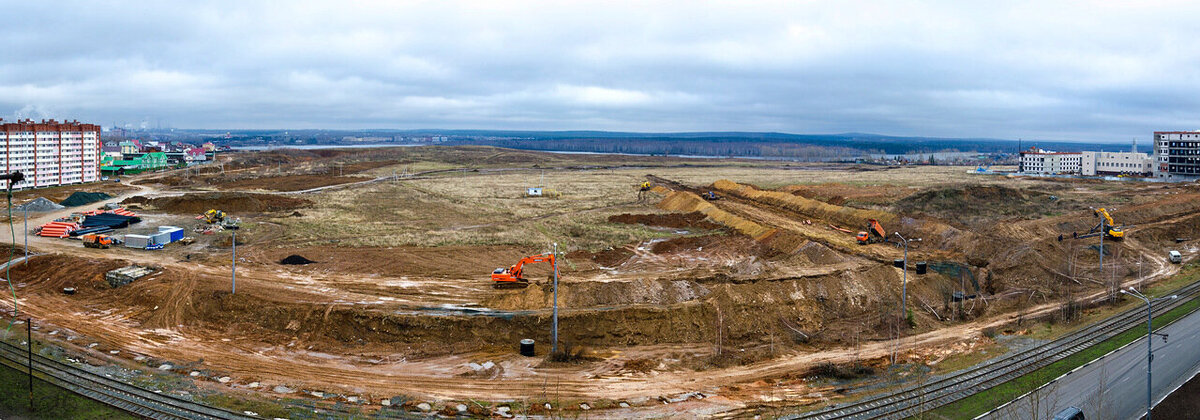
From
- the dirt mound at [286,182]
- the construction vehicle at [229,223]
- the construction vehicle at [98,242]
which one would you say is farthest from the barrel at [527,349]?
the dirt mound at [286,182]

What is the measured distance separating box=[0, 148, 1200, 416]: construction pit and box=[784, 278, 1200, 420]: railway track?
1.51m

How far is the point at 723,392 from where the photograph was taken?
26.7 metres

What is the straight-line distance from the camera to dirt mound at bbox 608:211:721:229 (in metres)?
69.7

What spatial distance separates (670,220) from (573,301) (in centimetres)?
3683

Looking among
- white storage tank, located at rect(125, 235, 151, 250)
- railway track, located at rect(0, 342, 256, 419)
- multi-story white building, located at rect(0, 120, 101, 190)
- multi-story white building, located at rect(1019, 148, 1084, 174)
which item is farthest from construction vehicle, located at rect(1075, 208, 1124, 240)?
multi-story white building, located at rect(0, 120, 101, 190)

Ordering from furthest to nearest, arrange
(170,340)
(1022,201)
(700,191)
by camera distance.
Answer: (700,191) < (1022,201) < (170,340)

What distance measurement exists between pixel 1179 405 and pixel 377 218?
206 ft

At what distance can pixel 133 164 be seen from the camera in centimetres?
14638

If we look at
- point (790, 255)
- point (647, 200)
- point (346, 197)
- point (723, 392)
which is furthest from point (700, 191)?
point (723, 392)

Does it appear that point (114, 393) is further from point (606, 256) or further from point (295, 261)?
point (606, 256)

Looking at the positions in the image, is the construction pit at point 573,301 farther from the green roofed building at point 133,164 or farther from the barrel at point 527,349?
the green roofed building at point 133,164

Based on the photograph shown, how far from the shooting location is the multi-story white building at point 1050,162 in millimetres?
152250

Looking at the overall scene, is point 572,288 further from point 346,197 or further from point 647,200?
point 346,197

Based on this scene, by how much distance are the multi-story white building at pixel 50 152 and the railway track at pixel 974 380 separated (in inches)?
4376
